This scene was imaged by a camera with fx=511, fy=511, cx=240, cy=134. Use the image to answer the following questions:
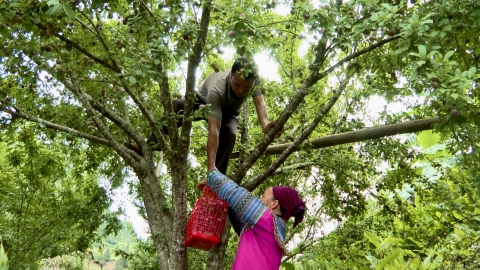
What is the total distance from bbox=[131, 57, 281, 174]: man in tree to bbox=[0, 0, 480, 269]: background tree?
182mm

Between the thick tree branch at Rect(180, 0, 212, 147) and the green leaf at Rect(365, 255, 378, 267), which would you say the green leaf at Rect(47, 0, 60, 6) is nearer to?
the thick tree branch at Rect(180, 0, 212, 147)

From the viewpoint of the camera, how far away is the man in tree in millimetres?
3555

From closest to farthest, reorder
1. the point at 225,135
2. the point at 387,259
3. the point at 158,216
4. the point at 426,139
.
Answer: the point at 387,259 → the point at 225,135 → the point at 158,216 → the point at 426,139

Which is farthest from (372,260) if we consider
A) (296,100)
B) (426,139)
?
(426,139)

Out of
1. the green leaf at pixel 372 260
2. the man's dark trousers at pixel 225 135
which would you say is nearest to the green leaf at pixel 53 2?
the man's dark trousers at pixel 225 135

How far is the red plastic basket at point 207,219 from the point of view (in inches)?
137

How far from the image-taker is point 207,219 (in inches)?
137

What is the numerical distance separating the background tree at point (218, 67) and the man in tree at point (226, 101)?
0.60 ft

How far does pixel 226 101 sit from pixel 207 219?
0.93 meters

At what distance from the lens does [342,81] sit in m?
4.02

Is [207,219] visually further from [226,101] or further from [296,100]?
[296,100]

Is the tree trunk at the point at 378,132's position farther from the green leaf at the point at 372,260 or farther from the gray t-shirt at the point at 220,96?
the green leaf at the point at 372,260

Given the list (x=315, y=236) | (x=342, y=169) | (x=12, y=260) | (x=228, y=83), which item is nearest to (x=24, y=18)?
(x=228, y=83)

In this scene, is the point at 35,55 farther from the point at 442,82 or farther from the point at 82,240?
the point at 82,240
